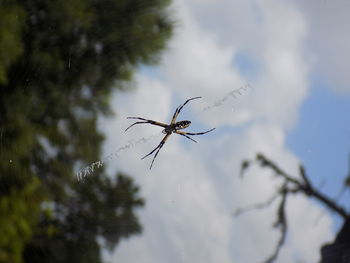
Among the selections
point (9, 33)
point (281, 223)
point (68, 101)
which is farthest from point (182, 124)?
point (9, 33)

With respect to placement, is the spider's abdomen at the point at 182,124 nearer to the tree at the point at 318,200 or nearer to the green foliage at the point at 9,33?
the tree at the point at 318,200

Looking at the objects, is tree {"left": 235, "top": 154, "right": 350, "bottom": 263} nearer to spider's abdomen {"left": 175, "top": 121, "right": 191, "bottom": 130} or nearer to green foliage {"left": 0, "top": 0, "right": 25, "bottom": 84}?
spider's abdomen {"left": 175, "top": 121, "right": 191, "bottom": 130}

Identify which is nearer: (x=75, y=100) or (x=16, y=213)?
(x=16, y=213)

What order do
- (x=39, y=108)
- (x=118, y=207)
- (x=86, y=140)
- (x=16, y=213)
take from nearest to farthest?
(x=16, y=213) < (x=118, y=207) < (x=86, y=140) < (x=39, y=108)

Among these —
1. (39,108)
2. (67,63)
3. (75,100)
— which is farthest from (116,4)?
(39,108)

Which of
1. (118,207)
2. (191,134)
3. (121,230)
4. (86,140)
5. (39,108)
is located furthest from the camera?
(39,108)

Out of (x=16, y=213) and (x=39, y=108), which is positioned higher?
(x=39, y=108)

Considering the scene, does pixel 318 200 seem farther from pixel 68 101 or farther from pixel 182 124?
pixel 68 101

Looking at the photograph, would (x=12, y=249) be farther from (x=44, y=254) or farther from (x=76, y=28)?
(x=76, y=28)

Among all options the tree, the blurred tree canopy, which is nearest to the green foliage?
the blurred tree canopy
